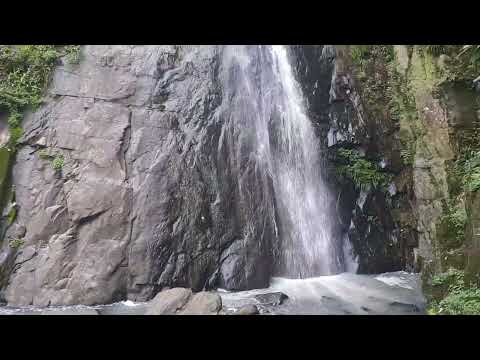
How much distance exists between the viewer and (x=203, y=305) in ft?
22.3

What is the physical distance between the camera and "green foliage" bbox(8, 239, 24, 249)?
802cm

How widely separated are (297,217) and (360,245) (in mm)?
2167

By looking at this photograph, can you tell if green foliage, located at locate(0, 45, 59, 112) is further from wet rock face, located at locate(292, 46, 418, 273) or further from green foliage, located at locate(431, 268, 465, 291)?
green foliage, located at locate(431, 268, 465, 291)

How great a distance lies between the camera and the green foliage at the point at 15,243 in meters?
8.02

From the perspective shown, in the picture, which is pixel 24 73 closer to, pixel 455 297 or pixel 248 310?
pixel 248 310

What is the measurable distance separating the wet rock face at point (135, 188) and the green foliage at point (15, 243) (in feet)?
0.29

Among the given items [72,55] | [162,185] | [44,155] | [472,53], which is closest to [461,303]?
[472,53]

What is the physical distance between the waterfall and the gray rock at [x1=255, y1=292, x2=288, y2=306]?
5.41 ft

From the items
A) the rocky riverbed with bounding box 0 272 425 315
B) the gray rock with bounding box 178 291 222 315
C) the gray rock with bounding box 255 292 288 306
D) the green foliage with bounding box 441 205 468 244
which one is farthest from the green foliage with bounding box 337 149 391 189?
the gray rock with bounding box 178 291 222 315

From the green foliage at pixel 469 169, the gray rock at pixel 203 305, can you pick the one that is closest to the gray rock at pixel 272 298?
the gray rock at pixel 203 305

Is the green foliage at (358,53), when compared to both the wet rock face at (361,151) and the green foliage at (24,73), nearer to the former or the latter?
the wet rock face at (361,151)
